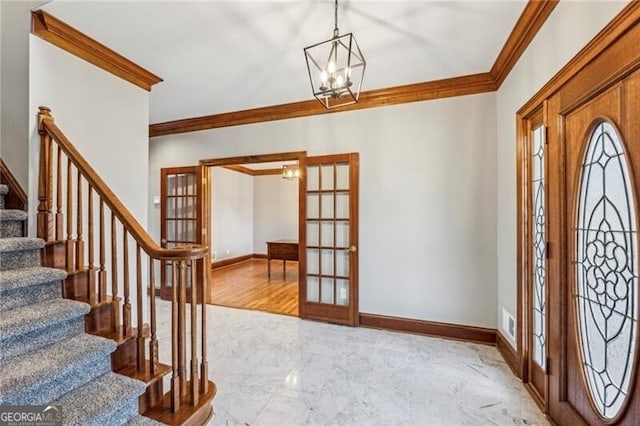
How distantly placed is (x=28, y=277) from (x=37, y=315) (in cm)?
29

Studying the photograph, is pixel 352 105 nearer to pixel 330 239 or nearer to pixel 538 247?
pixel 330 239

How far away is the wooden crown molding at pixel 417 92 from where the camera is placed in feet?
6.72

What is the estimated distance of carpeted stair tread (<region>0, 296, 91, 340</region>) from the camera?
4.83 feet

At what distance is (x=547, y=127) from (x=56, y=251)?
3.41 metres

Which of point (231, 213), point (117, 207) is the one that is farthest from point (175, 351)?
point (231, 213)

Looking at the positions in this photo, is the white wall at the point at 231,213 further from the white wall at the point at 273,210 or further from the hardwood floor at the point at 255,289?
the hardwood floor at the point at 255,289

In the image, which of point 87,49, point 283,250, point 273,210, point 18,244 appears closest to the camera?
point 18,244

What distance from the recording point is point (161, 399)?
5.61 ft

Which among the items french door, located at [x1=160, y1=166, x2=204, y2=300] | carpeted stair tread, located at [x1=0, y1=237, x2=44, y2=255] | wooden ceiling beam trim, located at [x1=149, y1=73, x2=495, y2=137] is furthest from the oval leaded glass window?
french door, located at [x1=160, y1=166, x2=204, y2=300]

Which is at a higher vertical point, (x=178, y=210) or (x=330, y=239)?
(x=178, y=210)

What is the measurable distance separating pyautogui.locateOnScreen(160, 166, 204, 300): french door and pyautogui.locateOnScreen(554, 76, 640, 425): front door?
4119 millimetres

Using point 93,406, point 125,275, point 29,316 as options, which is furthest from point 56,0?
point 93,406

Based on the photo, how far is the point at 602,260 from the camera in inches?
57.3

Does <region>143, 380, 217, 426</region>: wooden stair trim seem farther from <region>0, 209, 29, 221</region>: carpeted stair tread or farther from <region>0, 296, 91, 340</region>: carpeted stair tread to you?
<region>0, 209, 29, 221</region>: carpeted stair tread
